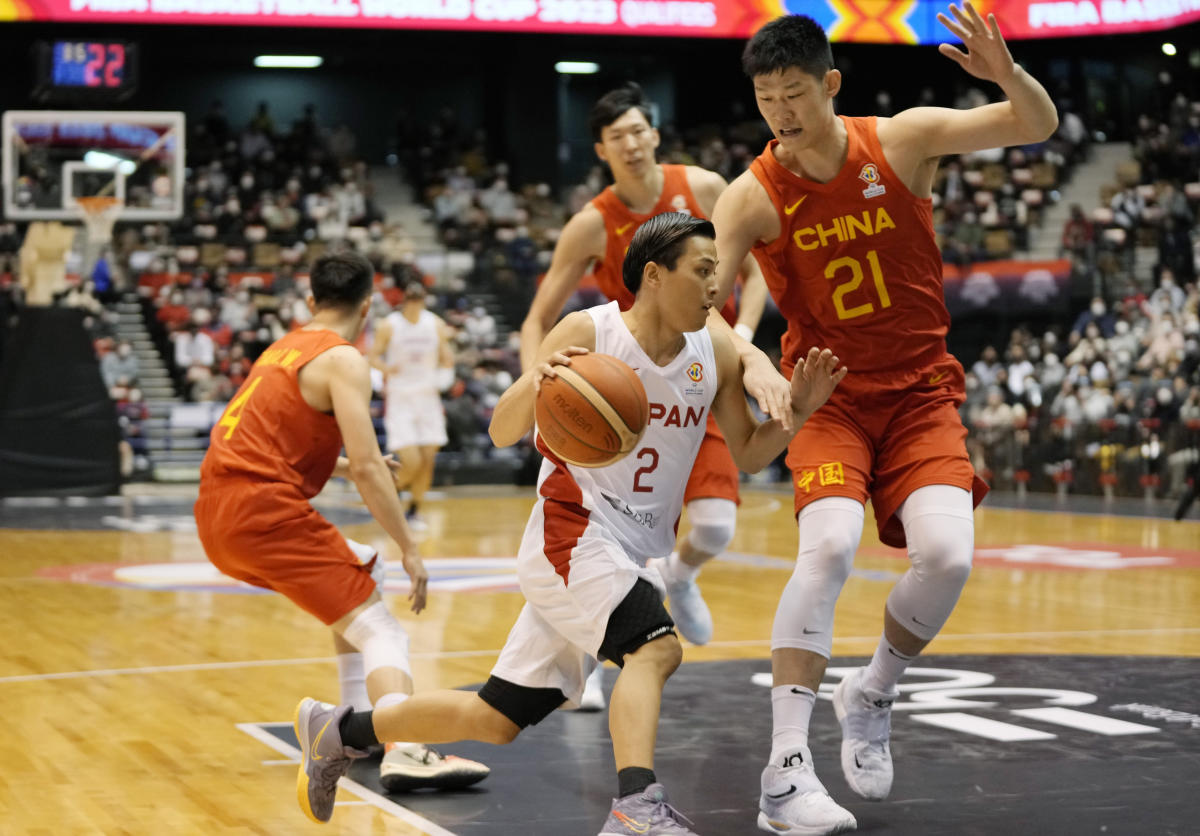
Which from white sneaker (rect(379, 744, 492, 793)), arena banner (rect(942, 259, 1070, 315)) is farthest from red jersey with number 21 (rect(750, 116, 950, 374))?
arena banner (rect(942, 259, 1070, 315))

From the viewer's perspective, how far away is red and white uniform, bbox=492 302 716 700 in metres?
3.87

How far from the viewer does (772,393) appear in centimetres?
399

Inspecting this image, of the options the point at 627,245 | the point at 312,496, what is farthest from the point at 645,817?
the point at 627,245

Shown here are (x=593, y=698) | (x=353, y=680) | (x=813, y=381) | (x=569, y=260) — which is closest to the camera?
(x=813, y=381)

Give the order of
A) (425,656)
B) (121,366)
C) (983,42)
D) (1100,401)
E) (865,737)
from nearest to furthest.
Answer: (983,42)
(865,737)
(425,656)
(1100,401)
(121,366)

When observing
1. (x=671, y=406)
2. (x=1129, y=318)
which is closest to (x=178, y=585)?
(x=671, y=406)

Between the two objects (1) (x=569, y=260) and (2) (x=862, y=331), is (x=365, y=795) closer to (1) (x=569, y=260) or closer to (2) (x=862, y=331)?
(2) (x=862, y=331)

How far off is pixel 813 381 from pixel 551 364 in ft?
2.23

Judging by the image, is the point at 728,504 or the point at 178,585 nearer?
the point at 728,504

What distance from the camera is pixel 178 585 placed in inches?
378

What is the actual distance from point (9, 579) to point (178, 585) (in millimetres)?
1156

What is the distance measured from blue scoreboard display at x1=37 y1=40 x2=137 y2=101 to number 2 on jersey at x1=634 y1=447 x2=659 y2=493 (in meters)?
16.4

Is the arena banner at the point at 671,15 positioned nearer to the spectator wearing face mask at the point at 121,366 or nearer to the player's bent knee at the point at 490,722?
the spectator wearing face mask at the point at 121,366

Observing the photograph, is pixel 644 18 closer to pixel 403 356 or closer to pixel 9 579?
pixel 403 356
